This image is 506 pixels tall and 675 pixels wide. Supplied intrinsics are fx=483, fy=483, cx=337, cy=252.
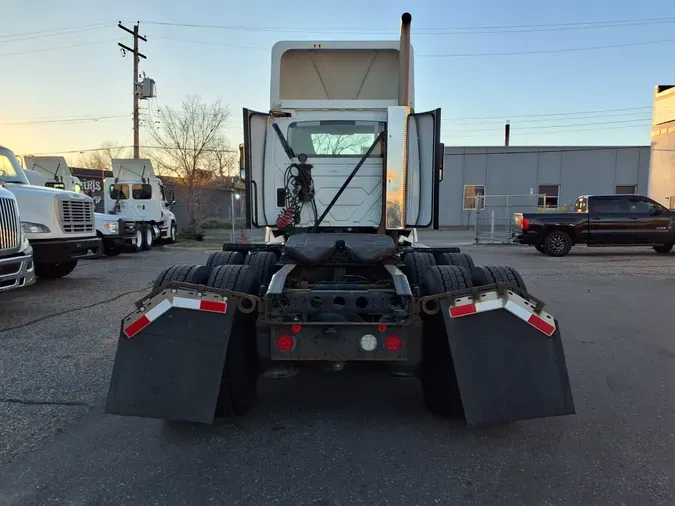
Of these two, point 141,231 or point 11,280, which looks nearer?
point 11,280

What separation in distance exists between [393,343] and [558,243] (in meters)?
13.6

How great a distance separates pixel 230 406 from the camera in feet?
11.0

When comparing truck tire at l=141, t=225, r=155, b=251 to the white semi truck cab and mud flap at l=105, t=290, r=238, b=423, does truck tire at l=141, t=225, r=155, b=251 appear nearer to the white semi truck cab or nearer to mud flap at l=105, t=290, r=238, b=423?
the white semi truck cab

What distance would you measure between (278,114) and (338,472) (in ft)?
13.0

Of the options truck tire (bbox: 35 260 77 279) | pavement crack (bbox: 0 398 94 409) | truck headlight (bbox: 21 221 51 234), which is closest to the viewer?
pavement crack (bbox: 0 398 94 409)

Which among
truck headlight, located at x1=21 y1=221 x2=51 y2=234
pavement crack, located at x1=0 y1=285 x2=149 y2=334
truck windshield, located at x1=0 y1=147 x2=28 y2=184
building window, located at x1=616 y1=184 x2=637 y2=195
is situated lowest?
pavement crack, located at x1=0 y1=285 x2=149 y2=334

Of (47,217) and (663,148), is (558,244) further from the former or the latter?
(47,217)

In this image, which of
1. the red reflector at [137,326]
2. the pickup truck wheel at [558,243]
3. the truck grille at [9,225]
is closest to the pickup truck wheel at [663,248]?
the pickup truck wheel at [558,243]

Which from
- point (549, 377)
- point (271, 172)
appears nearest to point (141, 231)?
point (271, 172)

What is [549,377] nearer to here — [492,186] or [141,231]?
[141,231]

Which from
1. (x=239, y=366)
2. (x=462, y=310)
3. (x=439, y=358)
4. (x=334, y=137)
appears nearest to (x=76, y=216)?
(x=334, y=137)

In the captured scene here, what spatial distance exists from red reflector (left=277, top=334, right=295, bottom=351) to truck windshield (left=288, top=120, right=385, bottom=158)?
281 cm

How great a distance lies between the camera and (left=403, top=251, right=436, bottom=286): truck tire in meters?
4.51

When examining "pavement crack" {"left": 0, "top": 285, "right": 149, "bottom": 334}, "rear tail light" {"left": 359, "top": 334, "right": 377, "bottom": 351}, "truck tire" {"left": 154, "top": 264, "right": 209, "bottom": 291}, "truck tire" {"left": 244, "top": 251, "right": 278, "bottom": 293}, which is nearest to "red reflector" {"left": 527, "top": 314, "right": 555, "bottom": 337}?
"rear tail light" {"left": 359, "top": 334, "right": 377, "bottom": 351}
